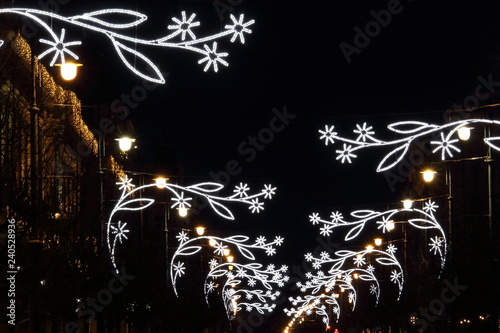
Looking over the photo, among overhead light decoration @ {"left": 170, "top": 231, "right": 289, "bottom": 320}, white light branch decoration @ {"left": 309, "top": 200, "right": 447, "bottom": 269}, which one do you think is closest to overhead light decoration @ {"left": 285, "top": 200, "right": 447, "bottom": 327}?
white light branch decoration @ {"left": 309, "top": 200, "right": 447, "bottom": 269}

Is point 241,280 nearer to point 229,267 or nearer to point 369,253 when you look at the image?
point 229,267

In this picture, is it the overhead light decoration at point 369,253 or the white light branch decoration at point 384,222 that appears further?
the overhead light decoration at point 369,253

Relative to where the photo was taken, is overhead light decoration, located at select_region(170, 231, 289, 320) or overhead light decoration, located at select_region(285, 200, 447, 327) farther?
overhead light decoration, located at select_region(170, 231, 289, 320)

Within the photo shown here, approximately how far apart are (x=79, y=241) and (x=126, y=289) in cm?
1184

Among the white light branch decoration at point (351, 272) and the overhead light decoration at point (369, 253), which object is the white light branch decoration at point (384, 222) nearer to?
the overhead light decoration at point (369, 253)

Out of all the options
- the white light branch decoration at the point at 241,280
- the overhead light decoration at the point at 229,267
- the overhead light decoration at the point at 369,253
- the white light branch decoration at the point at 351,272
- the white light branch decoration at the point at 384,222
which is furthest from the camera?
the white light branch decoration at the point at 241,280

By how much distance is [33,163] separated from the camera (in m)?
21.4

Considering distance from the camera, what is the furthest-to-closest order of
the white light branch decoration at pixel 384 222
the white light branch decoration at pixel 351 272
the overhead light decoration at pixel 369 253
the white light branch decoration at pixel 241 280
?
the white light branch decoration at pixel 241 280, the white light branch decoration at pixel 351 272, the overhead light decoration at pixel 369 253, the white light branch decoration at pixel 384 222

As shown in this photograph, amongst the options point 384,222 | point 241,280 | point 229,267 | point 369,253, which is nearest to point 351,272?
point 369,253

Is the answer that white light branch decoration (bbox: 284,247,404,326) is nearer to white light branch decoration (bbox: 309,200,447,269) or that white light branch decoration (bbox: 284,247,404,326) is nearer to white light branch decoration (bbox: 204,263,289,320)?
white light branch decoration (bbox: 309,200,447,269)

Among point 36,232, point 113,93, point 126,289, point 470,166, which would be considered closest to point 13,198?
point 36,232

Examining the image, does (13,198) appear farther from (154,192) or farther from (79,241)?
(154,192)

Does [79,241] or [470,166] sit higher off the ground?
[470,166]

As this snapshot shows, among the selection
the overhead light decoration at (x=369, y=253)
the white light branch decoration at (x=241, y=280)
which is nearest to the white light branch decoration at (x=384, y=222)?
the overhead light decoration at (x=369, y=253)
